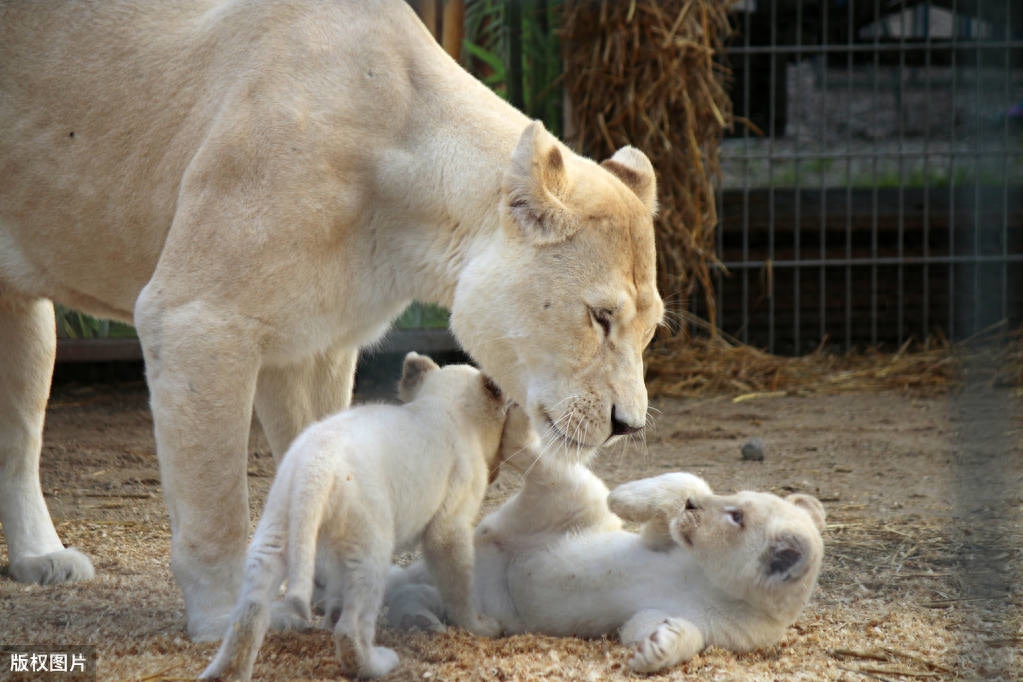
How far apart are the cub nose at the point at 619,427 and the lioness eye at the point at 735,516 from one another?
1.00 ft

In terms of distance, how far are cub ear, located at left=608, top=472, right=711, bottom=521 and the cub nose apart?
0.26 meters

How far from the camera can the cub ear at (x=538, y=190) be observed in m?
2.85

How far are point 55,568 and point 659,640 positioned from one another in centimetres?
183

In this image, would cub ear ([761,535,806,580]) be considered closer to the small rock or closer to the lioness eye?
the lioness eye

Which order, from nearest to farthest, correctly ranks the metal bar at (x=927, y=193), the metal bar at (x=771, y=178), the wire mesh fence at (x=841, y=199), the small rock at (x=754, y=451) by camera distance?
the small rock at (x=754, y=451) → the metal bar at (x=927, y=193) → the metal bar at (x=771, y=178) → the wire mesh fence at (x=841, y=199)

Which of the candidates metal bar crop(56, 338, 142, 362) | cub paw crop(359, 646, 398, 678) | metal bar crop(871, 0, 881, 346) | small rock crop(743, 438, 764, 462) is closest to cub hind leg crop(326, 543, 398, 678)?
cub paw crop(359, 646, 398, 678)

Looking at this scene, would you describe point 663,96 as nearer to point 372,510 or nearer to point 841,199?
point 841,199

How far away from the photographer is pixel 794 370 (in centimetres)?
712

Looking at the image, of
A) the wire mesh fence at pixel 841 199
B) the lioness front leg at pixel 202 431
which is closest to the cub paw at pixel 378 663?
the lioness front leg at pixel 202 431

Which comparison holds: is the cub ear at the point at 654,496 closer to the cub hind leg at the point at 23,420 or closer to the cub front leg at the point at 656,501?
the cub front leg at the point at 656,501

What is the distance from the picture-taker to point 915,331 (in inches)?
307

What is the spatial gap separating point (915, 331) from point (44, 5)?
5.85 m

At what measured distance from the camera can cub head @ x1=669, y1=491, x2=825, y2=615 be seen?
2803 mm

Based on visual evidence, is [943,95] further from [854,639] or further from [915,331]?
[854,639]
